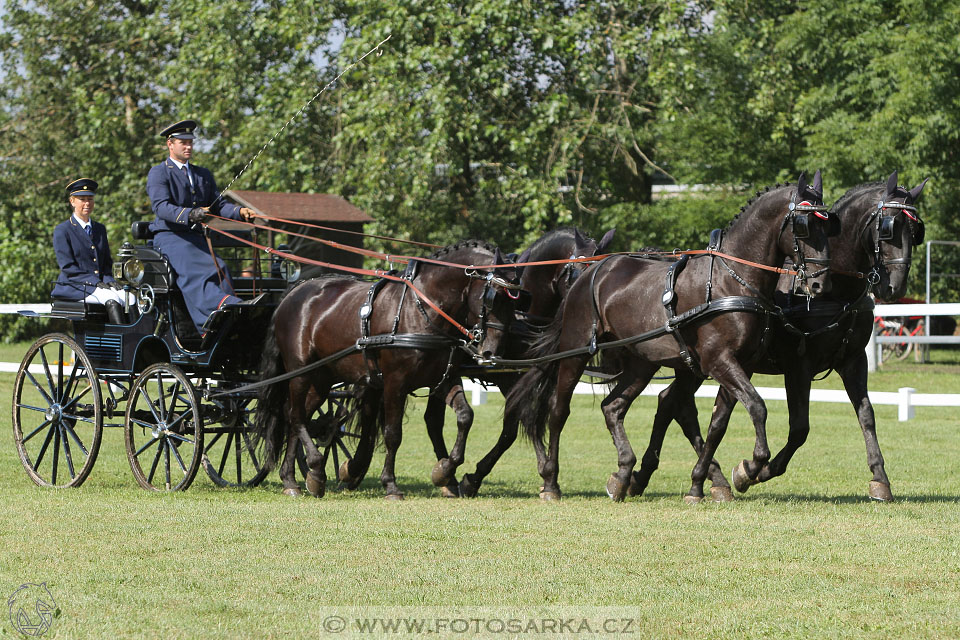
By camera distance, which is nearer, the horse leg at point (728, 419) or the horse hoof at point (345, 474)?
the horse leg at point (728, 419)

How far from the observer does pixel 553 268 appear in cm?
1004

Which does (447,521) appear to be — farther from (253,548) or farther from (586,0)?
(586,0)

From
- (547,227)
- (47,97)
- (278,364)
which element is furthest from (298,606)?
(47,97)

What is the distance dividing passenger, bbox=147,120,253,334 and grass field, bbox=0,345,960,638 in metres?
1.50

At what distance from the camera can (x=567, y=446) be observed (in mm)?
14000

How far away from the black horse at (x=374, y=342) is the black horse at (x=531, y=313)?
445 mm

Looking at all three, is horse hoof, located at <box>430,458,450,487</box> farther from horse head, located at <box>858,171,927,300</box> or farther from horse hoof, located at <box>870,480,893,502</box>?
horse head, located at <box>858,171,927,300</box>

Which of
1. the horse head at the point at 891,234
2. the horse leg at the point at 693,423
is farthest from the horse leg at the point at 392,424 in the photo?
the horse head at the point at 891,234

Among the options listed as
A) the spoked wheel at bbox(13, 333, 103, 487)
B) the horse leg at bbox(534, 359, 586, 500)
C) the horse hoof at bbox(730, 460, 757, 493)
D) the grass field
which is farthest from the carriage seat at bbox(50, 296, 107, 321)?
the horse hoof at bbox(730, 460, 757, 493)

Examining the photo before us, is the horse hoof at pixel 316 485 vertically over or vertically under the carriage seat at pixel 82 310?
under

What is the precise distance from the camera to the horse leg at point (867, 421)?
8.97m

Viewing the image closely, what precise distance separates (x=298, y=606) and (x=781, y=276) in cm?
492

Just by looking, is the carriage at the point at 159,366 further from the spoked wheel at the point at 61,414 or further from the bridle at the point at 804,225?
the bridle at the point at 804,225

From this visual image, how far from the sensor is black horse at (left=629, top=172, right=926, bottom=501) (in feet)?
28.1
